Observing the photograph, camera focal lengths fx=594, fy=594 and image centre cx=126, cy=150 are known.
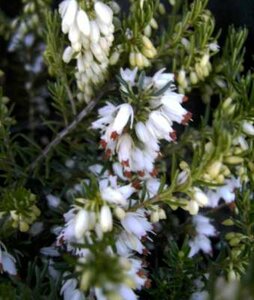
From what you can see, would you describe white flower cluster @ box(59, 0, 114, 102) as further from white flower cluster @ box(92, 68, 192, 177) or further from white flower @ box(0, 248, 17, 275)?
white flower @ box(0, 248, 17, 275)

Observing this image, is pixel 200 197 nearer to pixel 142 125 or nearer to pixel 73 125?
pixel 142 125

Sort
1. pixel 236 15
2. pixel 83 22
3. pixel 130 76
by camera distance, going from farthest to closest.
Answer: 1. pixel 236 15
2. pixel 130 76
3. pixel 83 22

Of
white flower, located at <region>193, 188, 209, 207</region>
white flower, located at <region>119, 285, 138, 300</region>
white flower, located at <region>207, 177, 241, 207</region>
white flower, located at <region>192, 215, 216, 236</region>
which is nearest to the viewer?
white flower, located at <region>119, 285, 138, 300</region>

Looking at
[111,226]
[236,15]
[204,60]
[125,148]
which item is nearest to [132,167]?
[125,148]

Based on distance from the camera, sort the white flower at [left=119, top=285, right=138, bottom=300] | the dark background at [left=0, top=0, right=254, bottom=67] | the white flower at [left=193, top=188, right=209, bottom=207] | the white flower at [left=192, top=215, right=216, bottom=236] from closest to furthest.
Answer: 1. the white flower at [left=119, top=285, right=138, bottom=300]
2. the white flower at [left=193, top=188, right=209, bottom=207]
3. the white flower at [left=192, top=215, right=216, bottom=236]
4. the dark background at [left=0, top=0, right=254, bottom=67]

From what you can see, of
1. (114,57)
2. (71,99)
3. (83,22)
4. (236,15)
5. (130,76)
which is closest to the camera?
(83,22)

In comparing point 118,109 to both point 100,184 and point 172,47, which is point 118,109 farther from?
point 172,47

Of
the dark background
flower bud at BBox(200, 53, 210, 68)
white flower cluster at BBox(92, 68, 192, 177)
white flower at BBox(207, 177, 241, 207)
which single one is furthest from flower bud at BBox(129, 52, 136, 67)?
the dark background

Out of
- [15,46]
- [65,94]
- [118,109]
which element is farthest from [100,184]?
[15,46]
